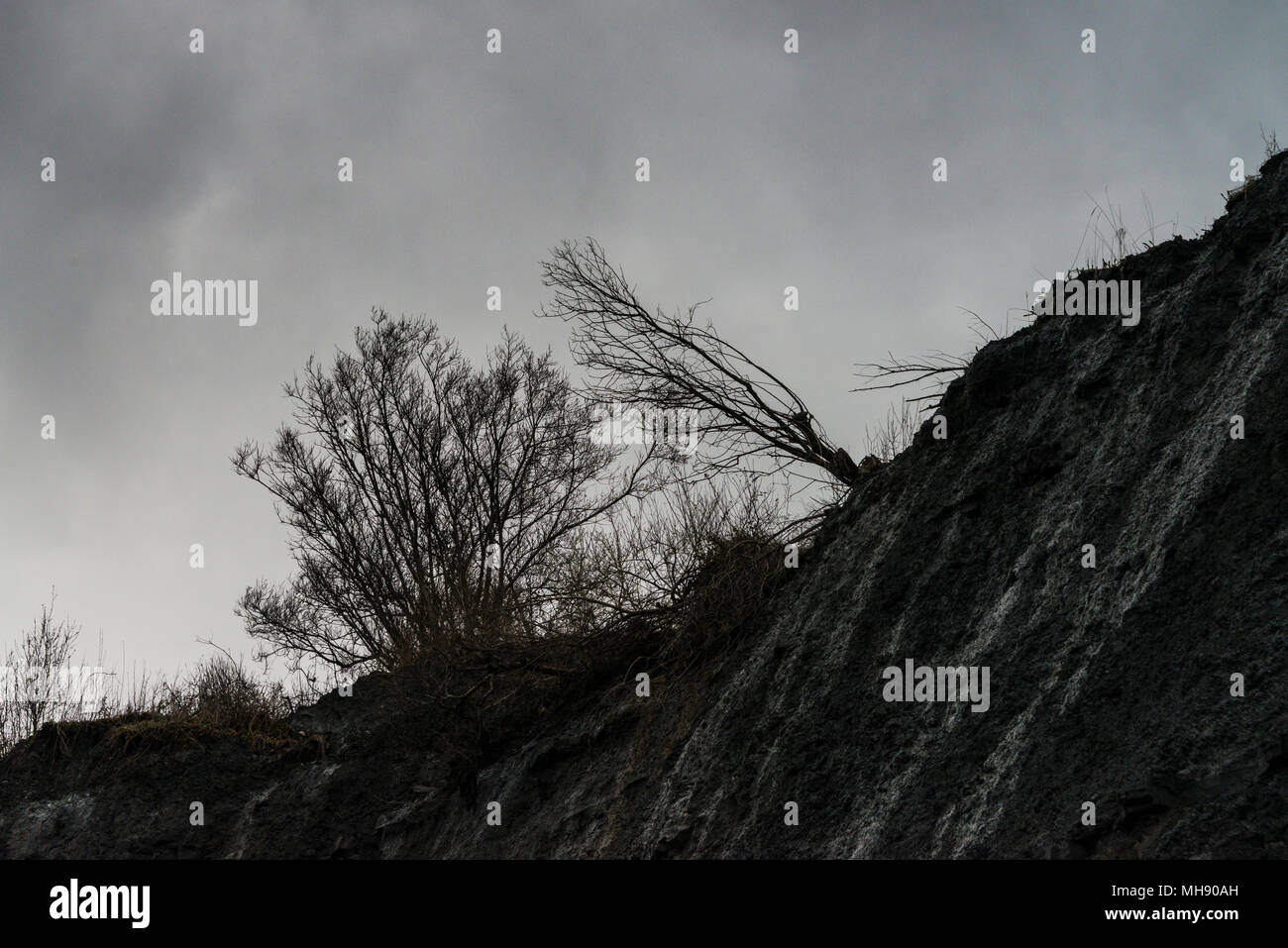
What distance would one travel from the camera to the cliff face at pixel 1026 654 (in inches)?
238

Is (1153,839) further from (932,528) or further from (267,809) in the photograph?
(267,809)

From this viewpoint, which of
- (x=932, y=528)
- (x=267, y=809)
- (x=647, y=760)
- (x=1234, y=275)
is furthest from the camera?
(x=267, y=809)

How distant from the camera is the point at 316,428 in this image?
19422 mm

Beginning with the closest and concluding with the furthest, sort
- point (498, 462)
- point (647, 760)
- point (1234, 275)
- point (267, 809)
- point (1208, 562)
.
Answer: point (1208, 562)
point (1234, 275)
point (647, 760)
point (267, 809)
point (498, 462)

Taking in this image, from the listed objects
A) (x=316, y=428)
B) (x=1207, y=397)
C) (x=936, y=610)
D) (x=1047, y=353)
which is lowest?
(x=936, y=610)

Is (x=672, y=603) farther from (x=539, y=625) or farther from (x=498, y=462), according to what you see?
(x=498, y=462)

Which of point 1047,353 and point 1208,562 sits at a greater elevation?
point 1047,353

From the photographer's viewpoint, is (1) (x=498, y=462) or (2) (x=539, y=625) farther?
(1) (x=498, y=462)

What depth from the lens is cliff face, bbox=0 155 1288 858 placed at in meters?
6.04

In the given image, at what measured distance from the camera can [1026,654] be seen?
743 cm

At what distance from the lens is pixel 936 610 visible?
8.63m

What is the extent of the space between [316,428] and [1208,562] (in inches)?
626

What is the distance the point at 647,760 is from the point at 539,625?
7.88ft
